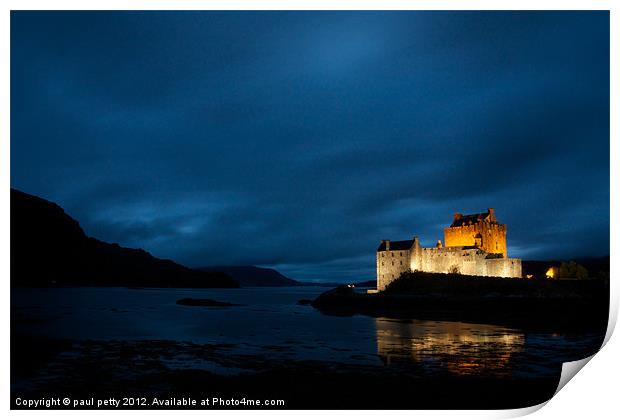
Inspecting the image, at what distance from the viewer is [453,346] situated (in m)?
13.0

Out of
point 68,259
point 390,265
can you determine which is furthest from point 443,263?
point 68,259

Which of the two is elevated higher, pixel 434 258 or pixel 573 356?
pixel 434 258

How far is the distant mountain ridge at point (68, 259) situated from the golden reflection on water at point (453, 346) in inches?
1859

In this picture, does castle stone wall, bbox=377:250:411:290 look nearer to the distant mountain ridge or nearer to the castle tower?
the castle tower

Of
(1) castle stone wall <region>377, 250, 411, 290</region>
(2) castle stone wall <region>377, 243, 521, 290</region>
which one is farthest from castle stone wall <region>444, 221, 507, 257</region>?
(1) castle stone wall <region>377, 250, 411, 290</region>

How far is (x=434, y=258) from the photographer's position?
28.7 m

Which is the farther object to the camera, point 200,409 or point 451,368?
point 451,368

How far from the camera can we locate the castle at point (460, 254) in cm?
2695

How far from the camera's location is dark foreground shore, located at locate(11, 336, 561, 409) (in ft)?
26.4

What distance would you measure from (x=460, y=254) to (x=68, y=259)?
64751mm

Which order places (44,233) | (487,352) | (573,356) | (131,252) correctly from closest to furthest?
(573,356), (487,352), (44,233), (131,252)
